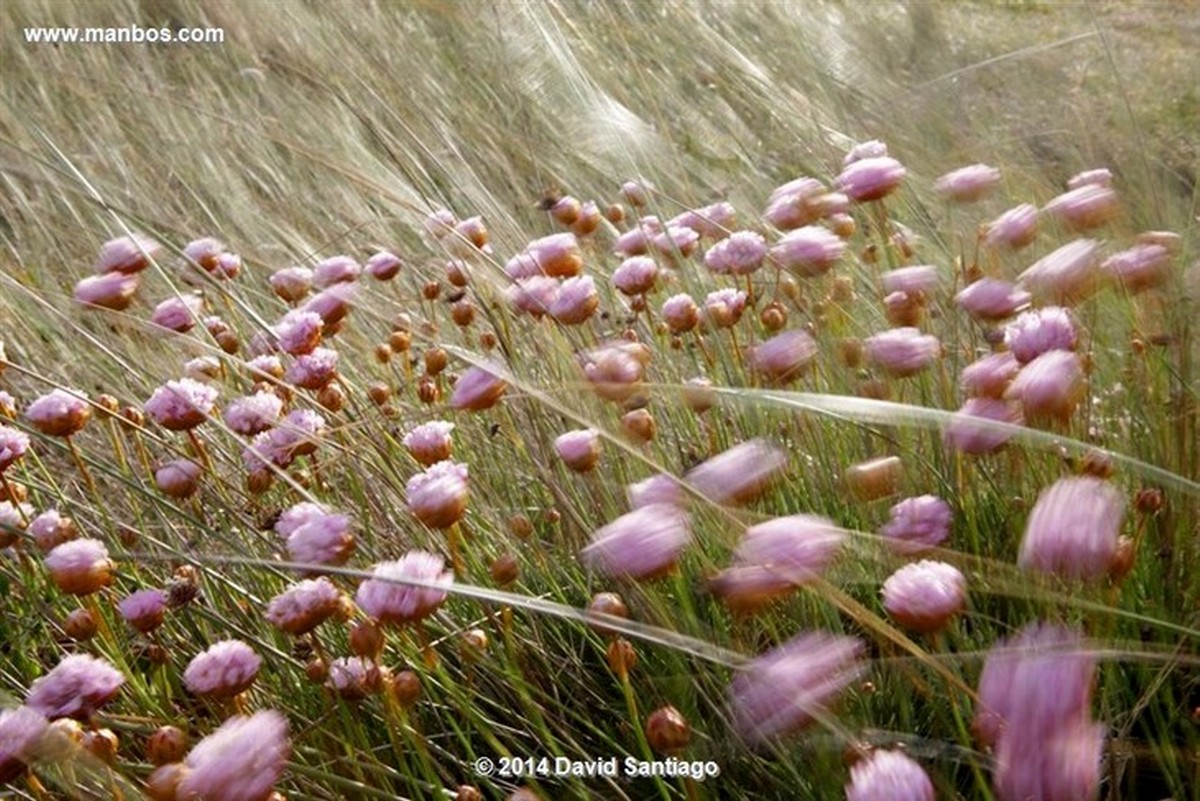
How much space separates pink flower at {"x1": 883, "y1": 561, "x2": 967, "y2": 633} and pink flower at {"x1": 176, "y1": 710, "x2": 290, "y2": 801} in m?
0.24

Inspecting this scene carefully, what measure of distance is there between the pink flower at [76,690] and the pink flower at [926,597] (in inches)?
14.2

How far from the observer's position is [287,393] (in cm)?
88

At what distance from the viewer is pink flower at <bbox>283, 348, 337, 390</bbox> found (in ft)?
2.55

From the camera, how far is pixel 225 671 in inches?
22.5

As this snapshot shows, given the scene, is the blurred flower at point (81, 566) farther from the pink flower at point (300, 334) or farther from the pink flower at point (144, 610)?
the pink flower at point (300, 334)

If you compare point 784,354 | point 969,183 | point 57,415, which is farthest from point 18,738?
point 969,183

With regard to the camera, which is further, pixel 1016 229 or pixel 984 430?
pixel 1016 229

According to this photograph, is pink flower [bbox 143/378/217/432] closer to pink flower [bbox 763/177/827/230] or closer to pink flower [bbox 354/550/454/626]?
pink flower [bbox 354/550/454/626]

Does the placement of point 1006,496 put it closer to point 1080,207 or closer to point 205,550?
point 1080,207

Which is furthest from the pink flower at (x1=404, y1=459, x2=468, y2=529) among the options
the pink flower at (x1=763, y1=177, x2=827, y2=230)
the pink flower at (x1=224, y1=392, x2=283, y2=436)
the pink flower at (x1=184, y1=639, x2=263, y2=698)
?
the pink flower at (x1=763, y1=177, x2=827, y2=230)

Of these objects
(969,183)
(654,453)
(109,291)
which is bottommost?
(654,453)

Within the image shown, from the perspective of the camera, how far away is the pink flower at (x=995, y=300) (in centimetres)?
63

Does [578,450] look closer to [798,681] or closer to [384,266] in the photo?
[798,681]

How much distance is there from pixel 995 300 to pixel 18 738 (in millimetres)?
509
